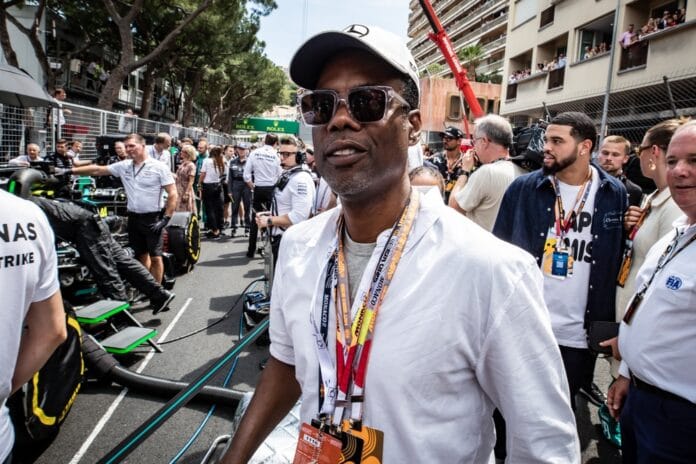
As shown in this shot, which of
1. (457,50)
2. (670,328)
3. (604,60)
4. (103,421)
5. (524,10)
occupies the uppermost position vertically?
(457,50)

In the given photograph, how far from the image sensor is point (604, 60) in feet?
59.0

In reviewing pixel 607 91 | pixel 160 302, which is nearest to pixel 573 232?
pixel 160 302

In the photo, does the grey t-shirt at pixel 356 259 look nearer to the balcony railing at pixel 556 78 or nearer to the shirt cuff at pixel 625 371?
the shirt cuff at pixel 625 371

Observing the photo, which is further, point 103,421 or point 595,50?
point 595,50

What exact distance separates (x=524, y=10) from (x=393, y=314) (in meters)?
29.0

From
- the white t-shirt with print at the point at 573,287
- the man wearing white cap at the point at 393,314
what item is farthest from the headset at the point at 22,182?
the white t-shirt with print at the point at 573,287

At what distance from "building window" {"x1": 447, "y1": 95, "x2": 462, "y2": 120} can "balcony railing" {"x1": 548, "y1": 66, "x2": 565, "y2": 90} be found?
45.6 ft

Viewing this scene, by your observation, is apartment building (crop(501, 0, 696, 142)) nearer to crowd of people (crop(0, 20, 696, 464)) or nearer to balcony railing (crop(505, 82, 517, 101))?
balcony railing (crop(505, 82, 517, 101))

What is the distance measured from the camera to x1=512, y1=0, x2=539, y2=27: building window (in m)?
24.4

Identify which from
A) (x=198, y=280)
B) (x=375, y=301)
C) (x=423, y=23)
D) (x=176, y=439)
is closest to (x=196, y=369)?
(x=176, y=439)

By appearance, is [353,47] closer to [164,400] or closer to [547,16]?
[164,400]

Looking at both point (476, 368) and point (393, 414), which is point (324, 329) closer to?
point (393, 414)

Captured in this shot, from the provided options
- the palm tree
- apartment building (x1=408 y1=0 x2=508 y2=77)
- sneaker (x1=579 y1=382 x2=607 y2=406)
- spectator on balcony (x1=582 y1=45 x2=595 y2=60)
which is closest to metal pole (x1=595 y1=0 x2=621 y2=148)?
spectator on balcony (x1=582 y1=45 x2=595 y2=60)

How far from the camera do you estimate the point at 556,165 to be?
2820mm
